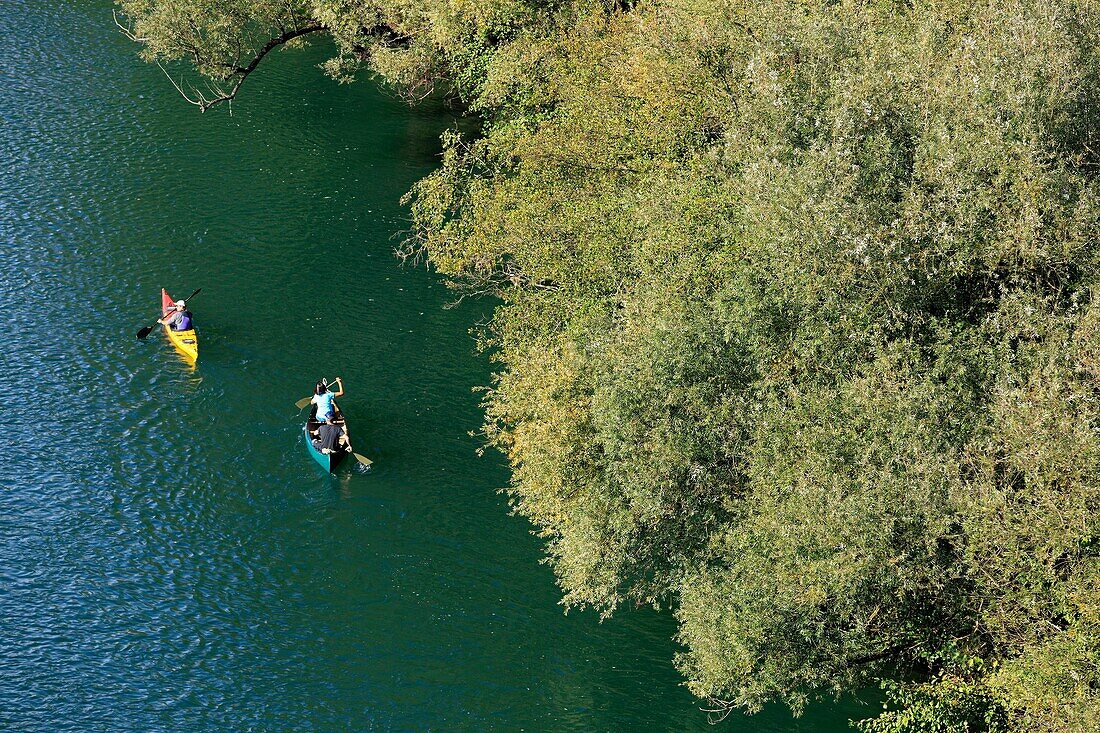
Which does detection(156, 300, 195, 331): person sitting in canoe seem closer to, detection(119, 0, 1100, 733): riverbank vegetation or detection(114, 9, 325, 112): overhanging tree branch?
detection(119, 0, 1100, 733): riverbank vegetation

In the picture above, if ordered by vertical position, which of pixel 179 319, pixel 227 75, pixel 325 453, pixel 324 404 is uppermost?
pixel 227 75

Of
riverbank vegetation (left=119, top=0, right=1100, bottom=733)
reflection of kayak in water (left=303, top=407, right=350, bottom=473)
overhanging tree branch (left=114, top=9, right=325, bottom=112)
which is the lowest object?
riverbank vegetation (left=119, top=0, right=1100, bottom=733)

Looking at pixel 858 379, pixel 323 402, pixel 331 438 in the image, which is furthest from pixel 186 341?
pixel 858 379

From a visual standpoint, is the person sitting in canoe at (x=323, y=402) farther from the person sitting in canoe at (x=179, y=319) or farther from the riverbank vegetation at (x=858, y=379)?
the riverbank vegetation at (x=858, y=379)

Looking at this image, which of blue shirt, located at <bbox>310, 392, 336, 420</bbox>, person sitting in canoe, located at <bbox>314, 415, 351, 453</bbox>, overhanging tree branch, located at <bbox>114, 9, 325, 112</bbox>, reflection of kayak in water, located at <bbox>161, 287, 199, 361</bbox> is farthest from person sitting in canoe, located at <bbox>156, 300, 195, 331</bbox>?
overhanging tree branch, located at <bbox>114, 9, 325, 112</bbox>

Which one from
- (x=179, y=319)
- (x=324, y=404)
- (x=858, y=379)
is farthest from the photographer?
(x=179, y=319)

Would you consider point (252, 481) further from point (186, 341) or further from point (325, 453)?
point (186, 341)
